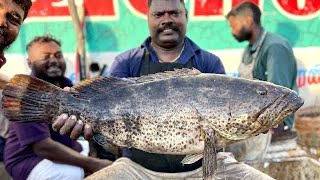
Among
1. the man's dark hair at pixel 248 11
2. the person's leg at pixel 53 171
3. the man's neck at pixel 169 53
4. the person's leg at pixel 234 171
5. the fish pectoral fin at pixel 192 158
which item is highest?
the man's dark hair at pixel 248 11

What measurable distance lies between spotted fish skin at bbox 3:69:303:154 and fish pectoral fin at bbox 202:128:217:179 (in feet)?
0.15

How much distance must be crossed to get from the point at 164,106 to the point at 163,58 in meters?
1.04

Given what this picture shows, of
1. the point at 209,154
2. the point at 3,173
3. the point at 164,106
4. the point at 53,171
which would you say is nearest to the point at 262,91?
the point at 209,154

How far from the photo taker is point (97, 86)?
311 cm

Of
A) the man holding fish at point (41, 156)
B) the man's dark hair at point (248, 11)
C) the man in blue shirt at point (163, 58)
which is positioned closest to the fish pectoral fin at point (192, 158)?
the man in blue shirt at point (163, 58)

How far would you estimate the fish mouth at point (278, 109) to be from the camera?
2.89m

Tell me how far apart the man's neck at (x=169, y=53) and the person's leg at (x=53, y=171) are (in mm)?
1516

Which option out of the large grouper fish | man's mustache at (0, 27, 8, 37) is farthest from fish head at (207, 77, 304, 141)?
man's mustache at (0, 27, 8, 37)

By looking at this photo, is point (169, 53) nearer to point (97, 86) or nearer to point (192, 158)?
point (97, 86)

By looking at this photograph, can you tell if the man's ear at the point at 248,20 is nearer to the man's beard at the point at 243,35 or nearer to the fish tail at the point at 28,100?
the man's beard at the point at 243,35

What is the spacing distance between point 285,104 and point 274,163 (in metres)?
1.87

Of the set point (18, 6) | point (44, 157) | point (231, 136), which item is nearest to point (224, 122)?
point (231, 136)

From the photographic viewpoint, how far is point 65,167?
472 centimetres

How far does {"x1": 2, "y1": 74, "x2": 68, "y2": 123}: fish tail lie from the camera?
301 centimetres
